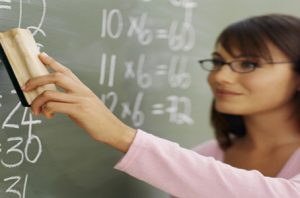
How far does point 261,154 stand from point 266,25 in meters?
0.28

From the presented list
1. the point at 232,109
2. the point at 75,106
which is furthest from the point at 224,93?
the point at 75,106

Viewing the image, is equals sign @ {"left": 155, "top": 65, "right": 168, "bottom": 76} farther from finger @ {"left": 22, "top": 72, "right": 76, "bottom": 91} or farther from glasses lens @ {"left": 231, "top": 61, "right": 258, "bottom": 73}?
finger @ {"left": 22, "top": 72, "right": 76, "bottom": 91}

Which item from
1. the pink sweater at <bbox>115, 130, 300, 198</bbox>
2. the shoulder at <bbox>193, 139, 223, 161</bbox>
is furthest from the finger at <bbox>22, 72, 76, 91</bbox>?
the shoulder at <bbox>193, 139, 223, 161</bbox>

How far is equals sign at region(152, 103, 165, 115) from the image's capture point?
1114 mm

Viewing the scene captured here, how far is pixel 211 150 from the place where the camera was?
3.76ft

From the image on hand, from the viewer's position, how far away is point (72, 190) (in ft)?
3.21

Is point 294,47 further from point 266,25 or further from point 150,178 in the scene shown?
point 150,178

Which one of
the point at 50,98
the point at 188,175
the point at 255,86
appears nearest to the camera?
the point at 50,98

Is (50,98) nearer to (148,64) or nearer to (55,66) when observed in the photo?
(55,66)

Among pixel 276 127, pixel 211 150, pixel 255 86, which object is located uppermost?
pixel 255 86

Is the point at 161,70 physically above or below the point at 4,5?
below

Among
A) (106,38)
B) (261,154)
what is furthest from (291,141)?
(106,38)

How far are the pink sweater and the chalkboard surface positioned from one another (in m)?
0.21

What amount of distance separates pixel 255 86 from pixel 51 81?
41 centimetres
